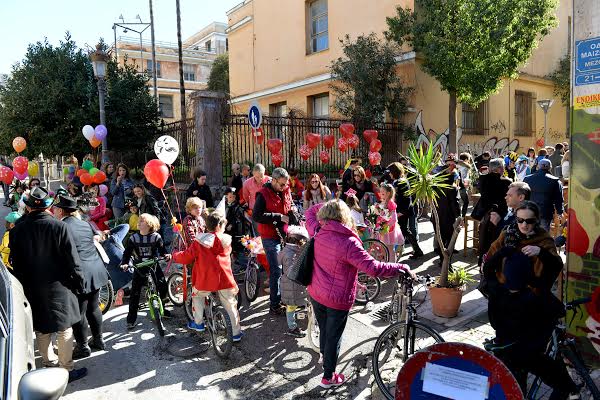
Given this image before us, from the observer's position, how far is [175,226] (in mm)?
5891

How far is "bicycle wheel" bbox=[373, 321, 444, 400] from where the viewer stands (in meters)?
3.76

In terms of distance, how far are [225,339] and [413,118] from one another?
12599mm

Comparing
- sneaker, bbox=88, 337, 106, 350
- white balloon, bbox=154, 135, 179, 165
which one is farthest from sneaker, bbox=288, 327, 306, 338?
white balloon, bbox=154, 135, 179, 165

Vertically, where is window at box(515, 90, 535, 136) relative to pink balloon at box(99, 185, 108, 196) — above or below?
above

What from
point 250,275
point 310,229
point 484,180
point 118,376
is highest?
point 484,180

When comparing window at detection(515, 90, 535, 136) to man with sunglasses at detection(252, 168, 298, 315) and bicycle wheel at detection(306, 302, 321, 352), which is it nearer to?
man with sunglasses at detection(252, 168, 298, 315)

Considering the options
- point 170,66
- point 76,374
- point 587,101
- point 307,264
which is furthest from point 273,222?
point 170,66

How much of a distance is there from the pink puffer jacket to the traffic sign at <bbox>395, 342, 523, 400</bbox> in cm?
146

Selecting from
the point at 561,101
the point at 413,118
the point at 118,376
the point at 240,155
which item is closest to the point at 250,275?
the point at 118,376

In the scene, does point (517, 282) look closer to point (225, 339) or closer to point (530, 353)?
point (530, 353)

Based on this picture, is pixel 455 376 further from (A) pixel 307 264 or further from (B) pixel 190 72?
(B) pixel 190 72

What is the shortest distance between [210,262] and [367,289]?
2.50m

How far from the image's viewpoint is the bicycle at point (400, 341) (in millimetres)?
3766

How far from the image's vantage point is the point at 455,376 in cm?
212
